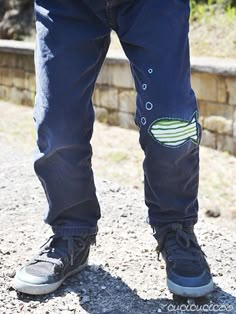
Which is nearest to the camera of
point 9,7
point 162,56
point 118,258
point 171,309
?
point 162,56

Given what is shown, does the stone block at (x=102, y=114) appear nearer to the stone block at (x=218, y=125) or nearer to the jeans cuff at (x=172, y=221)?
the stone block at (x=218, y=125)

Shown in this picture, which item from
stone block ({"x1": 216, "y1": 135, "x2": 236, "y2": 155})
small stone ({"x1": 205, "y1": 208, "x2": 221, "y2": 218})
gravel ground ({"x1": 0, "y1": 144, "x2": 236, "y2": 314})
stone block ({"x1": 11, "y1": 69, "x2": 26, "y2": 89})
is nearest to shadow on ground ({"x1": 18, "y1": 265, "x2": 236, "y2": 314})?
gravel ground ({"x1": 0, "y1": 144, "x2": 236, "y2": 314})

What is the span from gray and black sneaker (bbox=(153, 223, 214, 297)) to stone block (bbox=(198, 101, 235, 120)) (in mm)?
2811

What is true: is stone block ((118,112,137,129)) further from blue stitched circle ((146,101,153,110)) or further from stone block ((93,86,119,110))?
blue stitched circle ((146,101,153,110))

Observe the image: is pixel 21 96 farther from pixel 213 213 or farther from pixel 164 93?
pixel 164 93

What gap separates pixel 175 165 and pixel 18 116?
463 cm

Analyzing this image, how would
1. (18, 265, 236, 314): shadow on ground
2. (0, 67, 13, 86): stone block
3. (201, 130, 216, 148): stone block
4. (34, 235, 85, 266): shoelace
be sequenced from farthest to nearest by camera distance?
1. (0, 67, 13, 86): stone block
2. (201, 130, 216, 148): stone block
3. (34, 235, 85, 266): shoelace
4. (18, 265, 236, 314): shadow on ground

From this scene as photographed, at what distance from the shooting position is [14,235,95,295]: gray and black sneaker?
85.9 inches

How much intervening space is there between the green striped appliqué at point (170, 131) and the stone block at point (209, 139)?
3.06 meters

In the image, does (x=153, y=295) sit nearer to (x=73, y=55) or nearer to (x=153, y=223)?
(x=153, y=223)

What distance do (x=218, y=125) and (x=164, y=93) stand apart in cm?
305

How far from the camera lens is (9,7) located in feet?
27.5

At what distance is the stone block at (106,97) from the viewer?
19.1 ft

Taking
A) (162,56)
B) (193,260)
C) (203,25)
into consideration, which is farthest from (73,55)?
(203,25)
